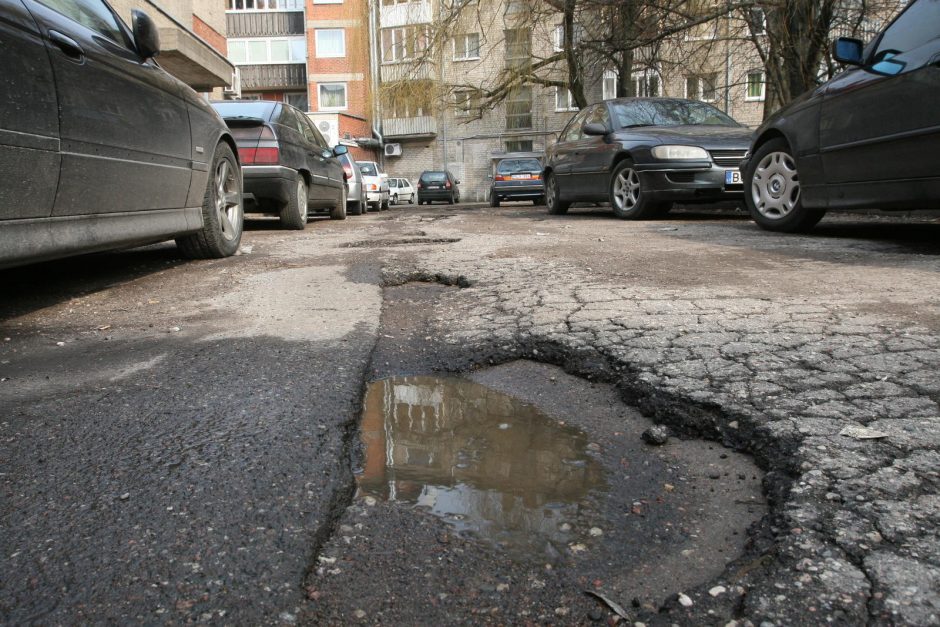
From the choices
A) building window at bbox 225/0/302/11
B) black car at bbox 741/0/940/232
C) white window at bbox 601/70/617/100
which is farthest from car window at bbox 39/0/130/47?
building window at bbox 225/0/302/11

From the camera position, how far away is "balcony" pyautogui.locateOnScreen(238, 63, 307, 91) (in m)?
41.1

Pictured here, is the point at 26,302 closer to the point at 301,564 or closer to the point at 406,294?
the point at 406,294

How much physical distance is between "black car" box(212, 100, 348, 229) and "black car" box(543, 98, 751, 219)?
3675mm

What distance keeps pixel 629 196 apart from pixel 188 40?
8384mm

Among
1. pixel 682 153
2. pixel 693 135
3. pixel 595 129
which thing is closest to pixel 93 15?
pixel 682 153

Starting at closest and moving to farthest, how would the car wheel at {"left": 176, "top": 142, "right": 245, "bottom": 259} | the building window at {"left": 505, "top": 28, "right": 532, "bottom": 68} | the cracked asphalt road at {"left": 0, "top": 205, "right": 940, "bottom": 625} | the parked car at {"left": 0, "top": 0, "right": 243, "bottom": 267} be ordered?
the cracked asphalt road at {"left": 0, "top": 205, "right": 940, "bottom": 625}, the parked car at {"left": 0, "top": 0, "right": 243, "bottom": 267}, the car wheel at {"left": 176, "top": 142, "right": 245, "bottom": 259}, the building window at {"left": 505, "top": 28, "right": 532, "bottom": 68}

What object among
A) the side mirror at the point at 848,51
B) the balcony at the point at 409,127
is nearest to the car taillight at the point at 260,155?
the side mirror at the point at 848,51

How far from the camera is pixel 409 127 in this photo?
41156 millimetres

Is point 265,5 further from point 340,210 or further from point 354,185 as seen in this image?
point 340,210

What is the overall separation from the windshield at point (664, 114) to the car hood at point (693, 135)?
325 mm

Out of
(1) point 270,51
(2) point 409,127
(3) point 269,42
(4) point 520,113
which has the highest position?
(3) point 269,42

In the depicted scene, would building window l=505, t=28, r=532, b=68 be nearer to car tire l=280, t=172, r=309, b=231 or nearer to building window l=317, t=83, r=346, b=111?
car tire l=280, t=172, r=309, b=231

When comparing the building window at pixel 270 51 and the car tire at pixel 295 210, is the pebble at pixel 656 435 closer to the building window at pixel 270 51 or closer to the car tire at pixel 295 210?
the car tire at pixel 295 210

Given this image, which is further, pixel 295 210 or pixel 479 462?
pixel 295 210
